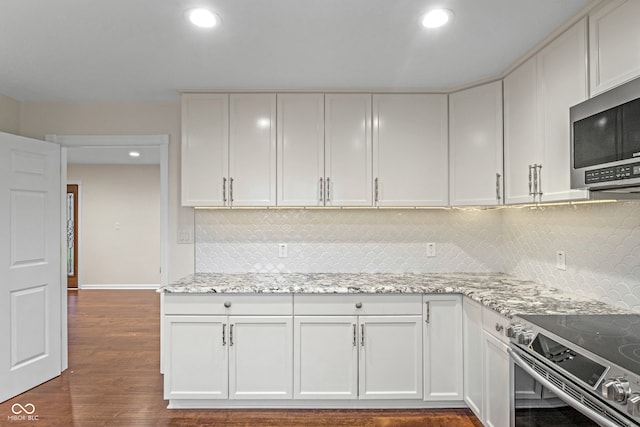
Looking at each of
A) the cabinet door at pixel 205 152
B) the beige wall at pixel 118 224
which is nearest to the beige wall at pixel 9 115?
the cabinet door at pixel 205 152

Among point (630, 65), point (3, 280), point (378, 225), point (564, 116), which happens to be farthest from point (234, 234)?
point (630, 65)

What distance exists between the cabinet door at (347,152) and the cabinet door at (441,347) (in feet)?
3.02

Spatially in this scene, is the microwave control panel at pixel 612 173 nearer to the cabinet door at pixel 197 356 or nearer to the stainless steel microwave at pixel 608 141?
the stainless steel microwave at pixel 608 141

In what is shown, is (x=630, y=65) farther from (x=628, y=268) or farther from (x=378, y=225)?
(x=378, y=225)

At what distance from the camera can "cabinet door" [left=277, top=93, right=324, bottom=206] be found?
2.88 m

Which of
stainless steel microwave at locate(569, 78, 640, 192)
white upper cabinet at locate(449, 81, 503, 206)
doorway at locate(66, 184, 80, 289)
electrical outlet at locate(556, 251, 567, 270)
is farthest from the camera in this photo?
doorway at locate(66, 184, 80, 289)

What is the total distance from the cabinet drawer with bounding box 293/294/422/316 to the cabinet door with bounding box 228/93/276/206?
2.71ft

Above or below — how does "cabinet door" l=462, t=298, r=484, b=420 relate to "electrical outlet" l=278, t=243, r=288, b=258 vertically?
below

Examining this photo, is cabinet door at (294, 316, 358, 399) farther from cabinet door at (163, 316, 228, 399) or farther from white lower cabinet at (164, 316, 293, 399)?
cabinet door at (163, 316, 228, 399)

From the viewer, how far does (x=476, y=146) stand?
273 centimetres

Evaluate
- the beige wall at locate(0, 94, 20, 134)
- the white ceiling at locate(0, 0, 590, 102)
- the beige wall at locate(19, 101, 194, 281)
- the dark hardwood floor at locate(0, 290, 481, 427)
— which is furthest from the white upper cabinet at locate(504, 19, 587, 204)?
the beige wall at locate(0, 94, 20, 134)

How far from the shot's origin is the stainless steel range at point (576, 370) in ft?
3.76

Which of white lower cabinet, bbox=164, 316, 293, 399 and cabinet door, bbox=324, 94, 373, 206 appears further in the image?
cabinet door, bbox=324, 94, 373, 206

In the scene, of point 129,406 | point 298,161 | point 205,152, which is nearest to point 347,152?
A: point 298,161
